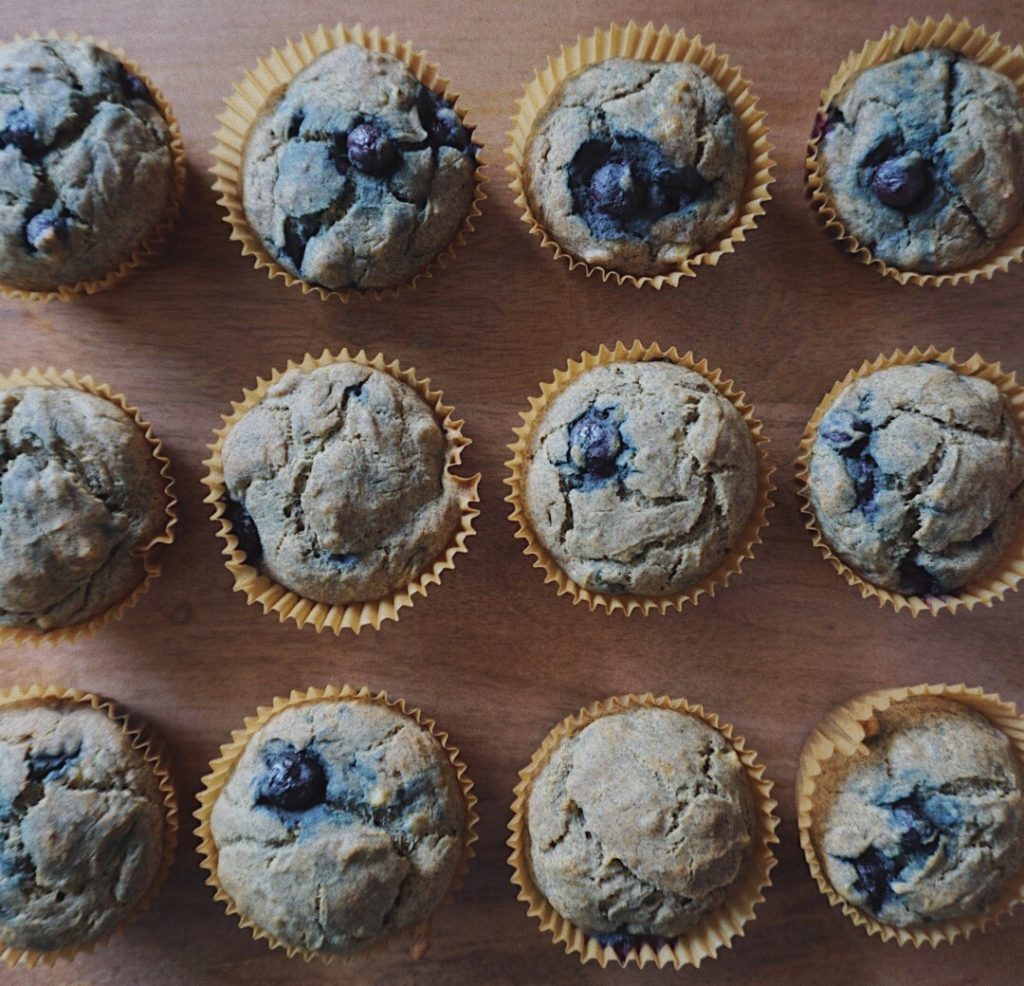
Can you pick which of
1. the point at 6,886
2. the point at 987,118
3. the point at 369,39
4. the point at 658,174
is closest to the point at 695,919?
the point at 6,886

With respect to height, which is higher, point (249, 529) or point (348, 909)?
point (249, 529)

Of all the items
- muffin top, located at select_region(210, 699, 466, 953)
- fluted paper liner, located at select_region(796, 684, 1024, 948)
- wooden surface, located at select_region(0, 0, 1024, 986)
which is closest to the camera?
muffin top, located at select_region(210, 699, 466, 953)

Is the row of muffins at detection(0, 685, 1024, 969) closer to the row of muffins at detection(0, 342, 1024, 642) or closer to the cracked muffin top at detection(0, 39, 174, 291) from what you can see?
the row of muffins at detection(0, 342, 1024, 642)

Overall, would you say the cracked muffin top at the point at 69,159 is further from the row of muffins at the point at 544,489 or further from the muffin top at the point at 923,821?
the muffin top at the point at 923,821

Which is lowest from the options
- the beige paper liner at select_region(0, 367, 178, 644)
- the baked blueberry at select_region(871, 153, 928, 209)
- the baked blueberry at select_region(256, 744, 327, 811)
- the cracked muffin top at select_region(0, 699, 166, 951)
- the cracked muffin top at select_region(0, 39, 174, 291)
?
the cracked muffin top at select_region(0, 699, 166, 951)

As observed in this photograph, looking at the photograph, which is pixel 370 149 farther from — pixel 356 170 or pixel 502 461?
pixel 502 461

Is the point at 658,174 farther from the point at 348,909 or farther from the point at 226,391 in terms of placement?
the point at 348,909

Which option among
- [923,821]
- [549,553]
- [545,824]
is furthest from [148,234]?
[923,821]

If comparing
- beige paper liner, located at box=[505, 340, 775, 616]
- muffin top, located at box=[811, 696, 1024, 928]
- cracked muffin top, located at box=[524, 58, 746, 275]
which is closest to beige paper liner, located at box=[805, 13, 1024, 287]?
cracked muffin top, located at box=[524, 58, 746, 275]
